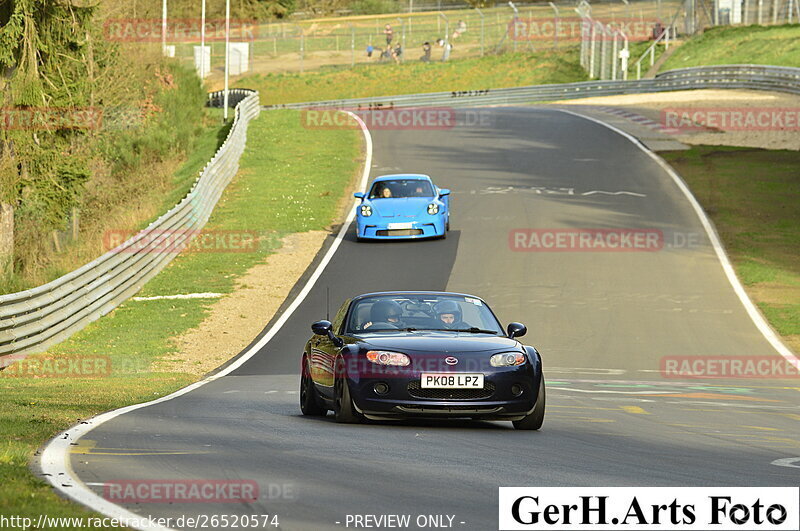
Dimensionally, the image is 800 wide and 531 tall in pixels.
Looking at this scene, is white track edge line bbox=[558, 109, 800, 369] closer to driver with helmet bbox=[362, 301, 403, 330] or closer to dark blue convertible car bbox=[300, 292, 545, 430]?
driver with helmet bbox=[362, 301, 403, 330]

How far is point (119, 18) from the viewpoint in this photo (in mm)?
59469

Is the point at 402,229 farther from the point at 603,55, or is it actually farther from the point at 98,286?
the point at 603,55

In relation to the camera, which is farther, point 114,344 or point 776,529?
point 114,344

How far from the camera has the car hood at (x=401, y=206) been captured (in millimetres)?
31016

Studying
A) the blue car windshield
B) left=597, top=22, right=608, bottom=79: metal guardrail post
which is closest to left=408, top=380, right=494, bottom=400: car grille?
the blue car windshield

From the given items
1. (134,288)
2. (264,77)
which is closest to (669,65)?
(264,77)

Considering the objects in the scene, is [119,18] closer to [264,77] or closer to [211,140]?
[211,140]

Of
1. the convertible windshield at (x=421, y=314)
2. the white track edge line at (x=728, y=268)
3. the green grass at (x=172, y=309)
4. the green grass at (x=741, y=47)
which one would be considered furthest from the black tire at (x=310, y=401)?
the green grass at (x=741, y=47)

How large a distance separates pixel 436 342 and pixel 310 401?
6.30 feet

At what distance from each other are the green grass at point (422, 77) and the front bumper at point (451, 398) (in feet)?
225

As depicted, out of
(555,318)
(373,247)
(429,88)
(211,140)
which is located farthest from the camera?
(429,88)

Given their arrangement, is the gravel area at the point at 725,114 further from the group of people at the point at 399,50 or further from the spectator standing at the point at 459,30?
the spectator standing at the point at 459,30

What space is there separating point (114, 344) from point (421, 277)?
7639mm

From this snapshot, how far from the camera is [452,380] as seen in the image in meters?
A: 11.1
